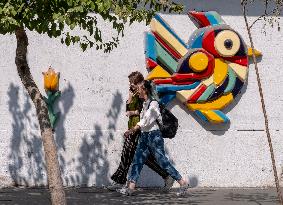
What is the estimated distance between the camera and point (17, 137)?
39.8 feet

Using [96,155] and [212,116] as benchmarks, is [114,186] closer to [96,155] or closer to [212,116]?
[96,155]

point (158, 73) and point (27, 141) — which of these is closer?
point (158, 73)

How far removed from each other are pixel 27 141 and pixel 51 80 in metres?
1.09

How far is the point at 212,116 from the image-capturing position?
12156 millimetres

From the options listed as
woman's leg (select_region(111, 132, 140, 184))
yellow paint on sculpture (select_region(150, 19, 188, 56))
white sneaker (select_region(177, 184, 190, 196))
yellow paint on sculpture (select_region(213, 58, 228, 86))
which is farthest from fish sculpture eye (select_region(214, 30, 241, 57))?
white sneaker (select_region(177, 184, 190, 196))

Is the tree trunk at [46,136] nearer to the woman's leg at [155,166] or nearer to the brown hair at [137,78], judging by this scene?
the brown hair at [137,78]

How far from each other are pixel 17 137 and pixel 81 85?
4.43 ft

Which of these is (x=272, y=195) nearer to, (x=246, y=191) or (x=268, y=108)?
(x=246, y=191)

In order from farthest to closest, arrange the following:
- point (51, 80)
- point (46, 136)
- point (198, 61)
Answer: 1. point (198, 61)
2. point (51, 80)
3. point (46, 136)

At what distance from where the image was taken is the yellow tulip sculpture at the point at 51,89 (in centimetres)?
1200

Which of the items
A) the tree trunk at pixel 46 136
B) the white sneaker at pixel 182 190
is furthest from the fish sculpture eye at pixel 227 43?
the tree trunk at pixel 46 136

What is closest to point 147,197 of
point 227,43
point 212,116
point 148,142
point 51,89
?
point 148,142

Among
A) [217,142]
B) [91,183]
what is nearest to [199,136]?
[217,142]

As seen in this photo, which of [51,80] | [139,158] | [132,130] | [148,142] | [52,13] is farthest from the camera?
[51,80]
